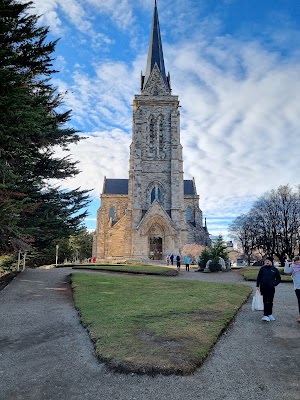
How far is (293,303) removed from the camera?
9734 mm

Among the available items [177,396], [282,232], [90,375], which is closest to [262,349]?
[177,396]

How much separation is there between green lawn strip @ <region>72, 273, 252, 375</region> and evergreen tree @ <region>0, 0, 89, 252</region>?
4219 millimetres

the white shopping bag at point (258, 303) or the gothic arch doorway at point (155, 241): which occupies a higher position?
the gothic arch doorway at point (155, 241)

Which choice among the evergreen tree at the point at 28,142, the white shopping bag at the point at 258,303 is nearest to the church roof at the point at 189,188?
the evergreen tree at the point at 28,142

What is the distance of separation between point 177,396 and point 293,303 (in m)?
7.53

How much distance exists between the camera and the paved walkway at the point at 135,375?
3.77 m

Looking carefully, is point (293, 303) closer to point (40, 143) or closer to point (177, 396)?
point (177, 396)

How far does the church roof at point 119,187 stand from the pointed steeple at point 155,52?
15984 mm

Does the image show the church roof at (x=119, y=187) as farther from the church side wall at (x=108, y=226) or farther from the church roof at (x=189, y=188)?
the church side wall at (x=108, y=226)

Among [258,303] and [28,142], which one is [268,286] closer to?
[258,303]

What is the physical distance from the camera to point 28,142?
12281 mm

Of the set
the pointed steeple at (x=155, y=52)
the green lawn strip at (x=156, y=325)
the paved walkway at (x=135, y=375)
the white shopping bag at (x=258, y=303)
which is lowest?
the paved walkway at (x=135, y=375)

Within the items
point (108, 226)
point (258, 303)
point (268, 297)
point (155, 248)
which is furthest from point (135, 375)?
point (108, 226)

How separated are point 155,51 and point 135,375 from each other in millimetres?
47851
